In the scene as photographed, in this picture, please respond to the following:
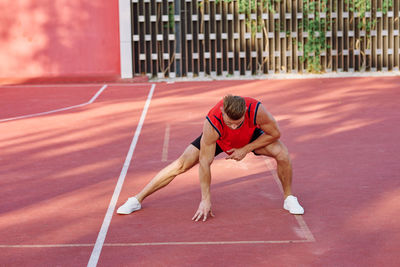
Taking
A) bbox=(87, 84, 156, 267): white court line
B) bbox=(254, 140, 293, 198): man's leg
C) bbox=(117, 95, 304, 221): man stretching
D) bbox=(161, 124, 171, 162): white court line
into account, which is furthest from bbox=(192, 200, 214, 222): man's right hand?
bbox=(161, 124, 171, 162): white court line

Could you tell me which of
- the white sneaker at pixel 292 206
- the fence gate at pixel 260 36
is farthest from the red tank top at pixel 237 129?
the fence gate at pixel 260 36

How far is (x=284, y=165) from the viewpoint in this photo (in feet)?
17.8

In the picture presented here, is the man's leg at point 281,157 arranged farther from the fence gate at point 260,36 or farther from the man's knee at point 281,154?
the fence gate at point 260,36

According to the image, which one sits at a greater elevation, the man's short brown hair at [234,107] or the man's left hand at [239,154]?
the man's short brown hair at [234,107]

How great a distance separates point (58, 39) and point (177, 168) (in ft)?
38.8

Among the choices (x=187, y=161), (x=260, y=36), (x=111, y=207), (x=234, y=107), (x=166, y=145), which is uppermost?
(x=260, y=36)

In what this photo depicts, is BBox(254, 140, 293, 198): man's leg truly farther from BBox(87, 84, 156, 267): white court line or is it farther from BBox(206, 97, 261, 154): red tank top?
BBox(87, 84, 156, 267): white court line

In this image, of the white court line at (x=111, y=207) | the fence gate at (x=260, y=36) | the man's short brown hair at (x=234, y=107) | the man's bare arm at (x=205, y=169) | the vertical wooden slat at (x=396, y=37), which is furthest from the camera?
the vertical wooden slat at (x=396, y=37)

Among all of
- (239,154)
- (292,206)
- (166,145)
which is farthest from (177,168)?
(166,145)

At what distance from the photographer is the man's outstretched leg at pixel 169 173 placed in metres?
5.46

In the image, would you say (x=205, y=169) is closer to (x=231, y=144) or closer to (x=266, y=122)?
(x=231, y=144)

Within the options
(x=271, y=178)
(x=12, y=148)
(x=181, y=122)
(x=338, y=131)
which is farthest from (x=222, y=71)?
(x=271, y=178)

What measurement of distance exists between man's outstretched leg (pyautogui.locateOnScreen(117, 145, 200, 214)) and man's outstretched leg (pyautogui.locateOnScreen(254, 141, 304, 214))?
56 cm

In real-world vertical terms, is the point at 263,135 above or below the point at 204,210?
above
